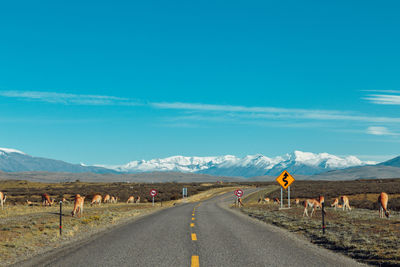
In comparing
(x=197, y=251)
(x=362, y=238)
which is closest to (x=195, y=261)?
(x=197, y=251)

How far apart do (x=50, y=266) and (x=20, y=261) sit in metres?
1.78

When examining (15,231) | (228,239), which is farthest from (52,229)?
(228,239)

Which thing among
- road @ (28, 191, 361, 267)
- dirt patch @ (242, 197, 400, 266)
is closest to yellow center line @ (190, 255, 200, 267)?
road @ (28, 191, 361, 267)

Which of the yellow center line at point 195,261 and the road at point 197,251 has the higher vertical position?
the yellow center line at point 195,261

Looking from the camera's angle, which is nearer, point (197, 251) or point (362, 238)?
point (197, 251)

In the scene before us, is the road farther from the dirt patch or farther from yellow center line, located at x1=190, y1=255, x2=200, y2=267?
the dirt patch

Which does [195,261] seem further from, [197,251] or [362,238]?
[362,238]

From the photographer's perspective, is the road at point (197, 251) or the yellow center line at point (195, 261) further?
the road at point (197, 251)

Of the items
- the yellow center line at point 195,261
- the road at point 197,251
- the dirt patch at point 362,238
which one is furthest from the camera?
the dirt patch at point 362,238

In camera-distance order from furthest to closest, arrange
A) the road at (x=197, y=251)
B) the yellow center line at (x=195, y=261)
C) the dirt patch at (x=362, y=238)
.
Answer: the dirt patch at (x=362, y=238) < the road at (x=197, y=251) < the yellow center line at (x=195, y=261)

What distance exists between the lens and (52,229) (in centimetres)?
1873

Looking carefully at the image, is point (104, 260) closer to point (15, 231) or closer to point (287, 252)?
point (287, 252)

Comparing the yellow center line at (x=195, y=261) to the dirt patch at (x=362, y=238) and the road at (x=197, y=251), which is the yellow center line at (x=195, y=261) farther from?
the dirt patch at (x=362, y=238)

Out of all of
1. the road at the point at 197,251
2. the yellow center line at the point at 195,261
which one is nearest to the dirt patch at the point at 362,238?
the road at the point at 197,251
